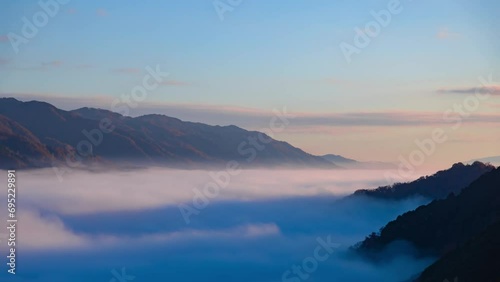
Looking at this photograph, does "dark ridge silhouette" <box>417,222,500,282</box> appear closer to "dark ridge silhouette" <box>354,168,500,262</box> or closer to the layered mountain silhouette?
the layered mountain silhouette

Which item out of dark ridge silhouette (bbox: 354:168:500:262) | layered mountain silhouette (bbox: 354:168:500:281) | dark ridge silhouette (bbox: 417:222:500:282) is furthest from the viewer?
dark ridge silhouette (bbox: 354:168:500:262)

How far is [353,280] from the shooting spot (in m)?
179

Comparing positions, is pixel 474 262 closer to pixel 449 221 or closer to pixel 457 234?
pixel 457 234

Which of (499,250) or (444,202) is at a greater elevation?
(444,202)

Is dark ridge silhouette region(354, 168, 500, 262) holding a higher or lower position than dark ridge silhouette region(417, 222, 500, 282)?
higher


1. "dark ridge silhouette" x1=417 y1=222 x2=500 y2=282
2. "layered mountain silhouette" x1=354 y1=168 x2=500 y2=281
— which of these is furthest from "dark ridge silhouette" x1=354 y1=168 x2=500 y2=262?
"dark ridge silhouette" x1=417 y1=222 x2=500 y2=282

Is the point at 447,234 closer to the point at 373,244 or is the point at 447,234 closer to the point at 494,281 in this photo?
the point at 373,244

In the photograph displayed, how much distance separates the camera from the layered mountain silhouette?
112 metres

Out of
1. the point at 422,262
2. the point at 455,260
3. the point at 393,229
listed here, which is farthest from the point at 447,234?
the point at 455,260

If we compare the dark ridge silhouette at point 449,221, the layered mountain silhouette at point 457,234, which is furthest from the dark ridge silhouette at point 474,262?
the dark ridge silhouette at point 449,221

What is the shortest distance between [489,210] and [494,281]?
48.1m

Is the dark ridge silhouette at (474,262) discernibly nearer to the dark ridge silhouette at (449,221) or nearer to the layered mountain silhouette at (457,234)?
the layered mountain silhouette at (457,234)

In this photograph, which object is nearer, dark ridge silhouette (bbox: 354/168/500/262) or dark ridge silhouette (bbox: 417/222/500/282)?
dark ridge silhouette (bbox: 417/222/500/282)

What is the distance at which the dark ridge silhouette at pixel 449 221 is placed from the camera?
5817 inches
